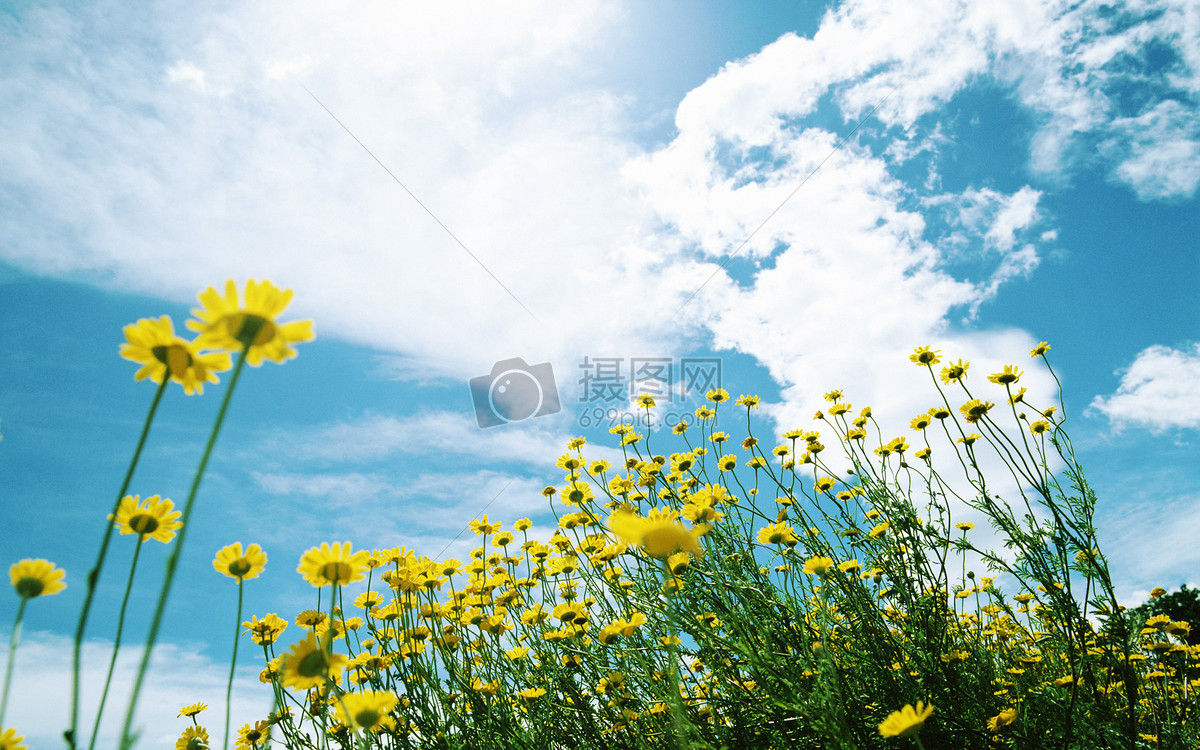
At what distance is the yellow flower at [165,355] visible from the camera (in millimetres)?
977

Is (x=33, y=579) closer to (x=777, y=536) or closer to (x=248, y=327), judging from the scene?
(x=248, y=327)

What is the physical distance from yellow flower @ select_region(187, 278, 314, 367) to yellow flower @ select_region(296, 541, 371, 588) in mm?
613

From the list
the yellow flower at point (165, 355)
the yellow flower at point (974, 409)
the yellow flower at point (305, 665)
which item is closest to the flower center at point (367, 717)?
the yellow flower at point (305, 665)

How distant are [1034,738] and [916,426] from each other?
169cm

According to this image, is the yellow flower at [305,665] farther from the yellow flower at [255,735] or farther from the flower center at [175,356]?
the yellow flower at [255,735]

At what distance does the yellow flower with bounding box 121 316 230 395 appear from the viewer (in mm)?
977

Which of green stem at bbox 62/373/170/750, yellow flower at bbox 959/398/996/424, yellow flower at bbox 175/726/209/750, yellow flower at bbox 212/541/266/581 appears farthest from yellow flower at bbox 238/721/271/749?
yellow flower at bbox 959/398/996/424

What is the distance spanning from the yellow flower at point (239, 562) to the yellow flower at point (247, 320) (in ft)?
2.99

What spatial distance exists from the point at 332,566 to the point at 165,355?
2.03 ft

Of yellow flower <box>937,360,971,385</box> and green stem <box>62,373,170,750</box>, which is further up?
yellow flower <box>937,360,971,385</box>

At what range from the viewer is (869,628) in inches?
105

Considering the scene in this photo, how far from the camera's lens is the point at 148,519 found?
1.35 metres

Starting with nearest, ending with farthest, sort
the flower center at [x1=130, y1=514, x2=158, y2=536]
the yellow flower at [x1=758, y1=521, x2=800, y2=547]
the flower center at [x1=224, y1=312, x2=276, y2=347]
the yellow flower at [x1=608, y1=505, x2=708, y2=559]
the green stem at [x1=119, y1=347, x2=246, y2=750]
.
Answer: the green stem at [x1=119, y1=347, x2=246, y2=750] < the flower center at [x1=224, y1=312, x2=276, y2=347] < the yellow flower at [x1=608, y1=505, x2=708, y2=559] < the flower center at [x1=130, y1=514, x2=158, y2=536] < the yellow flower at [x1=758, y1=521, x2=800, y2=547]

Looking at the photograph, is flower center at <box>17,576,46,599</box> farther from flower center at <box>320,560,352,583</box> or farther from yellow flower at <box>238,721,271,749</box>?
yellow flower at <box>238,721,271,749</box>
